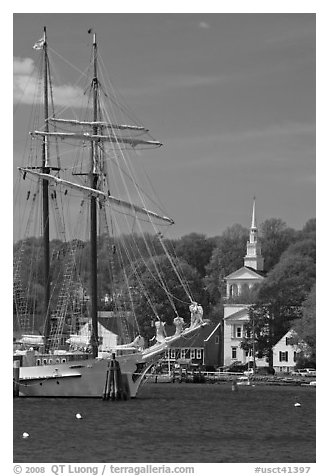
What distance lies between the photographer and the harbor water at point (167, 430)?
141 feet

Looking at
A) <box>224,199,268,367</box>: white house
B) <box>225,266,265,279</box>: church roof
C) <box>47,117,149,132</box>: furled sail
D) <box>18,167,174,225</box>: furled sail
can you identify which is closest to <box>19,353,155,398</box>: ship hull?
<box>18,167,174,225</box>: furled sail

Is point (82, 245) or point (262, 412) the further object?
point (82, 245)

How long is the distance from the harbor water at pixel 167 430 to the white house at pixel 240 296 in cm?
4761

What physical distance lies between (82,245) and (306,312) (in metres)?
30.1

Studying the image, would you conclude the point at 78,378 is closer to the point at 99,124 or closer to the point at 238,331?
the point at 99,124

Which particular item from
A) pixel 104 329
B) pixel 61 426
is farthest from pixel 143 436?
pixel 104 329

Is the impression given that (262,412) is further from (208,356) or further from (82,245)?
(208,356)

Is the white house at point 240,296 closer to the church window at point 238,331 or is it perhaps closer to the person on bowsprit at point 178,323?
the church window at point 238,331

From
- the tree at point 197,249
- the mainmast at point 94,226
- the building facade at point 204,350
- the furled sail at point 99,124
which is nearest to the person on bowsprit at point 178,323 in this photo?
the mainmast at point 94,226

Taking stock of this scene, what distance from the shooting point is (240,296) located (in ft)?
424

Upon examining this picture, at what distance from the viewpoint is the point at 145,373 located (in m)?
74.0

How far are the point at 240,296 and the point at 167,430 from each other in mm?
77467

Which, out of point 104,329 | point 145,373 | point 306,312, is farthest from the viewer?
point 104,329
